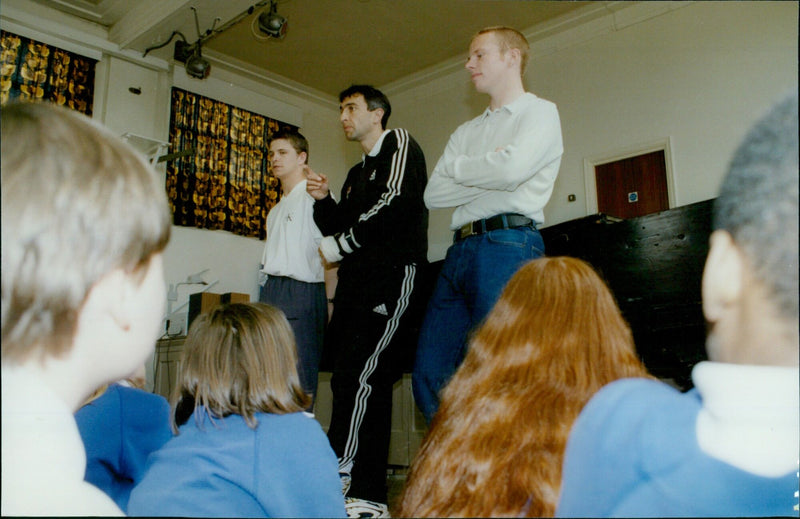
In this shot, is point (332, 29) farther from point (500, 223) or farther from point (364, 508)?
point (364, 508)

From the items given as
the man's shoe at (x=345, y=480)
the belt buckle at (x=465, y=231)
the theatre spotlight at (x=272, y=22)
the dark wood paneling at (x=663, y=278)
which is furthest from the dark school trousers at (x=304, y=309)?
the theatre spotlight at (x=272, y=22)

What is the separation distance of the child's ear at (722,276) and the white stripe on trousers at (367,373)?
57.3 inches

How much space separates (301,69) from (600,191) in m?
2.50

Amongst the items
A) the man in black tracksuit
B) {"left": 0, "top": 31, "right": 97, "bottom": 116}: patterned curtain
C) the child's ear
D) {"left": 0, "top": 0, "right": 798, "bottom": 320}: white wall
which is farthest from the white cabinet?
the child's ear

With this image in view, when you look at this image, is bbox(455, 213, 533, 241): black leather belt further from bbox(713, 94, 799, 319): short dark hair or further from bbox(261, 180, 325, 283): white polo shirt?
bbox(713, 94, 799, 319): short dark hair

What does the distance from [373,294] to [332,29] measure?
9.70 ft

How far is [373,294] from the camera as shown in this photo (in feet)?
5.77

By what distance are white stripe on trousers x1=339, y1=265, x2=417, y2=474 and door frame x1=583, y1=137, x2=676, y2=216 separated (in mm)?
1258

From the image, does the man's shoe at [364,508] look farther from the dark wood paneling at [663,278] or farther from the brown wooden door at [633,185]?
the brown wooden door at [633,185]

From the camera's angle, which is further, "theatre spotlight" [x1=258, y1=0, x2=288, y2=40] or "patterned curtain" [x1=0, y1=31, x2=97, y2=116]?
"patterned curtain" [x1=0, y1=31, x2=97, y2=116]

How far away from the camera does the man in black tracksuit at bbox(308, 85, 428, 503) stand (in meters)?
1.66

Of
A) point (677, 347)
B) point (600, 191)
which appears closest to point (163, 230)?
point (677, 347)

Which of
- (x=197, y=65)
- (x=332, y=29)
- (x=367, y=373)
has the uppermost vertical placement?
(x=332, y=29)

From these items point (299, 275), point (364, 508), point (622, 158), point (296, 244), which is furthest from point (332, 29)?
point (364, 508)
